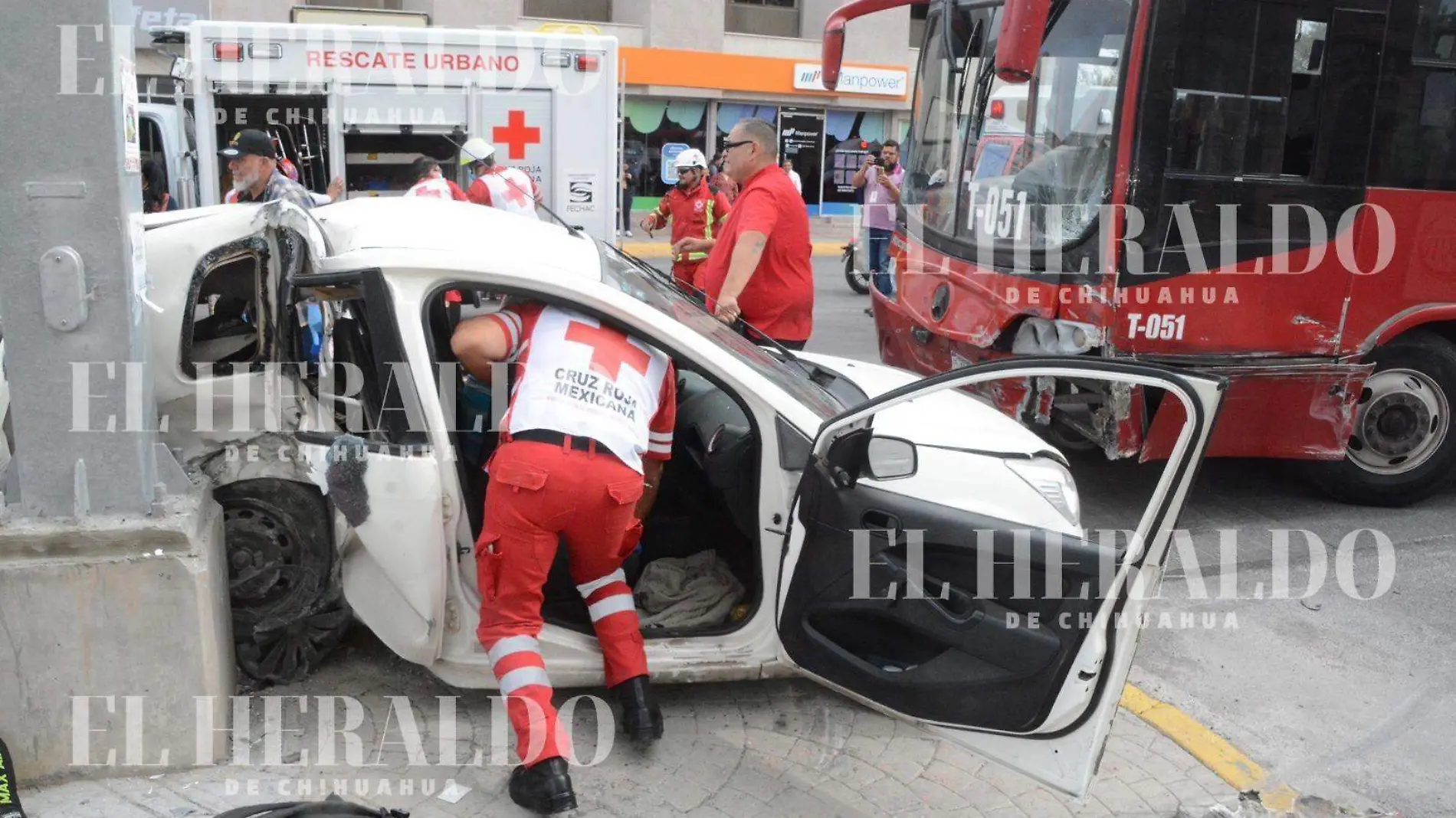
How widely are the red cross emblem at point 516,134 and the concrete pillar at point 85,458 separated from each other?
288 inches

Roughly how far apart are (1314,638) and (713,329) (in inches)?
109

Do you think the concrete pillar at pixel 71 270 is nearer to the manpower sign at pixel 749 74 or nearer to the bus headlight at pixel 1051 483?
the bus headlight at pixel 1051 483

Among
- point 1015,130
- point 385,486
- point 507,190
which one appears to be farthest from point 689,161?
point 385,486

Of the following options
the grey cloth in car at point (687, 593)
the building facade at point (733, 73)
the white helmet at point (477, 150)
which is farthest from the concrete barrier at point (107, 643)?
the building facade at point (733, 73)

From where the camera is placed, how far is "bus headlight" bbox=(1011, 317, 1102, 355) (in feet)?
17.8

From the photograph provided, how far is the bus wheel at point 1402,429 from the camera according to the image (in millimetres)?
5906

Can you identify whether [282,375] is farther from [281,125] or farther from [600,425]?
[281,125]

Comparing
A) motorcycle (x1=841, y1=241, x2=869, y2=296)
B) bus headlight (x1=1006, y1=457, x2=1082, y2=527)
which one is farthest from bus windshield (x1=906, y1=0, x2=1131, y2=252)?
motorcycle (x1=841, y1=241, x2=869, y2=296)

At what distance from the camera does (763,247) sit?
18.1ft

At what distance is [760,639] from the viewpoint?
11.9 ft

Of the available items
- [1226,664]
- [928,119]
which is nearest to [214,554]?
[1226,664]

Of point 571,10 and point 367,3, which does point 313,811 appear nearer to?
point 367,3

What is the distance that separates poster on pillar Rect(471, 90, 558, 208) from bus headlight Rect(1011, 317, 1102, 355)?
580 centimetres

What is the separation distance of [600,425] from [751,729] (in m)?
1.20
